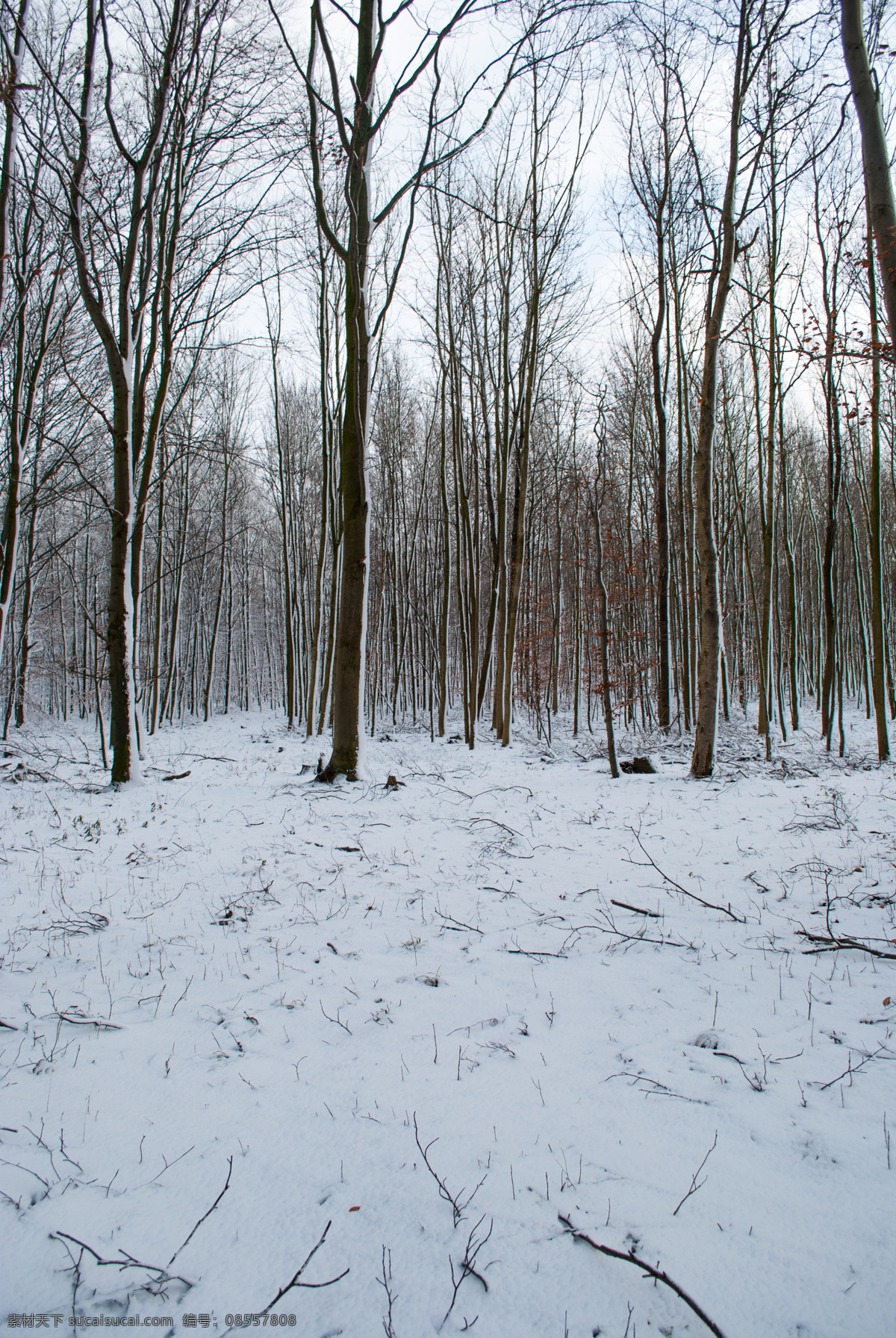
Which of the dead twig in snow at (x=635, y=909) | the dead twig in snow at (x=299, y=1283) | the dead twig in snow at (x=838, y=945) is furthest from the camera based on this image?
the dead twig in snow at (x=635, y=909)

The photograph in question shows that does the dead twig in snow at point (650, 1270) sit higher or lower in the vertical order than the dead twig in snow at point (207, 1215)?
higher

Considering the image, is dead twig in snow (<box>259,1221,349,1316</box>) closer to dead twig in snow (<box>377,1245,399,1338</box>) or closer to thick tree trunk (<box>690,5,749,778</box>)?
dead twig in snow (<box>377,1245,399,1338</box>)

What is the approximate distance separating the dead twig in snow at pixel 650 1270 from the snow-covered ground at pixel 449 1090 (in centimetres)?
2

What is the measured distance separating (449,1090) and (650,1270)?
80 cm

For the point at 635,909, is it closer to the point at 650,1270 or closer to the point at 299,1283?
the point at 650,1270

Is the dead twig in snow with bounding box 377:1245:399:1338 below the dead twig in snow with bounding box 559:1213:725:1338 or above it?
below

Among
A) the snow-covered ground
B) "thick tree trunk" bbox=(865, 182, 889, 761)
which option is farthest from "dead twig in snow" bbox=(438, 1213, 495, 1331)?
"thick tree trunk" bbox=(865, 182, 889, 761)

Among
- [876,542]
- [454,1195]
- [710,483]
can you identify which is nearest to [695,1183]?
[454,1195]

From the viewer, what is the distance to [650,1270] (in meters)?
1.23

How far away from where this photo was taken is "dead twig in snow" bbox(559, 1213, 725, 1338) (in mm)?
1138

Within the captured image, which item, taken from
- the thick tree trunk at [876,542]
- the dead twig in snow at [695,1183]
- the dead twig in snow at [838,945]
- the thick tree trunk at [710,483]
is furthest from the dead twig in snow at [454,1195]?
the thick tree trunk at [876,542]

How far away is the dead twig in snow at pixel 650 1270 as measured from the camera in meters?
1.14

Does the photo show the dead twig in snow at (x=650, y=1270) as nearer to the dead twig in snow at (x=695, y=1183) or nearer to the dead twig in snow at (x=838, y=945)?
the dead twig in snow at (x=695, y=1183)

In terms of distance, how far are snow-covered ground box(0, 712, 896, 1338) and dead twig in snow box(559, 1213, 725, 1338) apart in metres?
0.02
